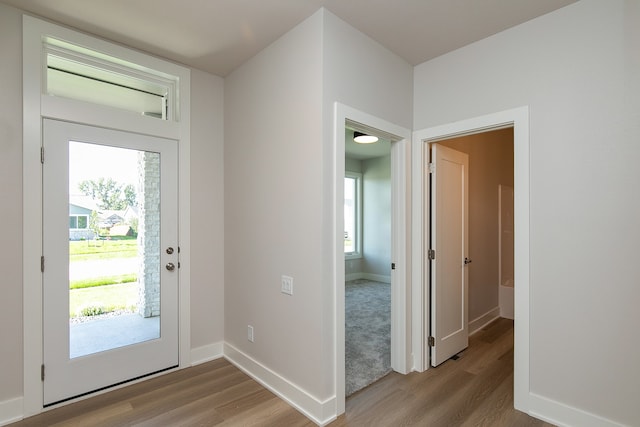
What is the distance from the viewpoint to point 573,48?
2.08 metres

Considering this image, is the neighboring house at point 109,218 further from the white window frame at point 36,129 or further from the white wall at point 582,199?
the white wall at point 582,199

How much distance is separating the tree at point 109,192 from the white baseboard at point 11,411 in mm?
1450

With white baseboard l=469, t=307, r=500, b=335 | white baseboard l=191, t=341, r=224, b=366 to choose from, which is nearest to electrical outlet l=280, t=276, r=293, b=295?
white baseboard l=191, t=341, r=224, b=366

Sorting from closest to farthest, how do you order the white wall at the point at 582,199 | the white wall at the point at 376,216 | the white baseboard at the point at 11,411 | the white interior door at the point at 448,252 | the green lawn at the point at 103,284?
the white wall at the point at 582,199 < the white baseboard at the point at 11,411 < the green lawn at the point at 103,284 < the white interior door at the point at 448,252 < the white wall at the point at 376,216

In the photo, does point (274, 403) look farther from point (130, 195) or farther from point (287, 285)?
point (130, 195)

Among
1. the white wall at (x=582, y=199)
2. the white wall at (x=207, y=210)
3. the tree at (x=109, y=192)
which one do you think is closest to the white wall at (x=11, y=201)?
the tree at (x=109, y=192)

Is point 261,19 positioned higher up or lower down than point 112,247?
higher up

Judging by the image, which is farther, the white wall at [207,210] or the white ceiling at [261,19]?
the white wall at [207,210]

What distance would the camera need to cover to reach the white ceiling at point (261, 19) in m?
2.10

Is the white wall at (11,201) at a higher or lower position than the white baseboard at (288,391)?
higher

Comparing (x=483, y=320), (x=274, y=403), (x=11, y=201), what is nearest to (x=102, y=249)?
(x=11, y=201)

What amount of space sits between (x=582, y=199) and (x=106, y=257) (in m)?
3.58

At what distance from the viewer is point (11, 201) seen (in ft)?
7.06

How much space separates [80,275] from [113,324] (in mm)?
495
